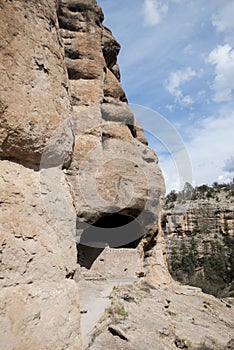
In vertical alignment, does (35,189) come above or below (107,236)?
below

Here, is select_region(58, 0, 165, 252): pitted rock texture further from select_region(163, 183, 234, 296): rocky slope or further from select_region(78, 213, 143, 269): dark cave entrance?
select_region(163, 183, 234, 296): rocky slope

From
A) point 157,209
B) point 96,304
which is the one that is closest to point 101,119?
point 157,209

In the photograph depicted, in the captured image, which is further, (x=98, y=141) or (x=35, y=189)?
(x=98, y=141)

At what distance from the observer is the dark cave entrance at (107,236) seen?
14.9 m

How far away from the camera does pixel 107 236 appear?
1606 cm

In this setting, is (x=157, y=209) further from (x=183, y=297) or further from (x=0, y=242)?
(x=0, y=242)

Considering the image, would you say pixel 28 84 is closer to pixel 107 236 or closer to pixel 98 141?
pixel 98 141

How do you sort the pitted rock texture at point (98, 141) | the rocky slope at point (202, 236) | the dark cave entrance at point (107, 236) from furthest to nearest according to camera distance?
the rocky slope at point (202, 236) < the dark cave entrance at point (107, 236) < the pitted rock texture at point (98, 141)

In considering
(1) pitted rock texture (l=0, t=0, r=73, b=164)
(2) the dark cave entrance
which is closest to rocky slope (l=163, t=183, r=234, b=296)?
(2) the dark cave entrance

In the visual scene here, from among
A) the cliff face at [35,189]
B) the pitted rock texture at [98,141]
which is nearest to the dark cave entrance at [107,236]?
the pitted rock texture at [98,141]

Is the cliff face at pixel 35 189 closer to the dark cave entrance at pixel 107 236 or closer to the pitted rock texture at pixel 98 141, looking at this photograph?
Answer: the pitted rock texture at pixel 98 141

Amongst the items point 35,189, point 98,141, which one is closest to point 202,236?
point 98,141

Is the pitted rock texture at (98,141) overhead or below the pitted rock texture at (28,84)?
overhead

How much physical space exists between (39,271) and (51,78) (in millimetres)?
1182
